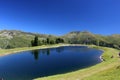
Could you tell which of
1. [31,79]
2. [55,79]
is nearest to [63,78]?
[55,79]

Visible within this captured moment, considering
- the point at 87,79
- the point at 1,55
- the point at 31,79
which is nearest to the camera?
the point at 87,79

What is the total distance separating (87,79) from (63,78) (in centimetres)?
699

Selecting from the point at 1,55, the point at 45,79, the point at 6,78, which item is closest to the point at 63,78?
the point at 45,79

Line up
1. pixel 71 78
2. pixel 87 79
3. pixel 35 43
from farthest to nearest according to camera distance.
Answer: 1. pixel 35 43
2. pixel 71 78
3. pixel 87 79

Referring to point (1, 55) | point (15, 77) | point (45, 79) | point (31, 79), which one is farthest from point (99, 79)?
point (1, 55)

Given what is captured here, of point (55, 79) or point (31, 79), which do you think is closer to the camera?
point (55, 79)

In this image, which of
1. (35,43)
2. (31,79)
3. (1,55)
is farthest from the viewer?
(35,43)

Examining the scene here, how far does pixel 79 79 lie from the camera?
46594 millimetres

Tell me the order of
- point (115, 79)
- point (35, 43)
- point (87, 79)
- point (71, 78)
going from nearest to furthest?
point (115, 79) → point (87, 79) → point (71, 78) → point (35, 43)

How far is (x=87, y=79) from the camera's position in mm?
44625

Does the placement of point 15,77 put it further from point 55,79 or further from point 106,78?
point 106,78

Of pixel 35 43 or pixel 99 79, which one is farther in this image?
pixel 35 43

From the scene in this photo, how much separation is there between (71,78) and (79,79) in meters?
2.41

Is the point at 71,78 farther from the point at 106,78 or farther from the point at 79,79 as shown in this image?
the point at 106,78
